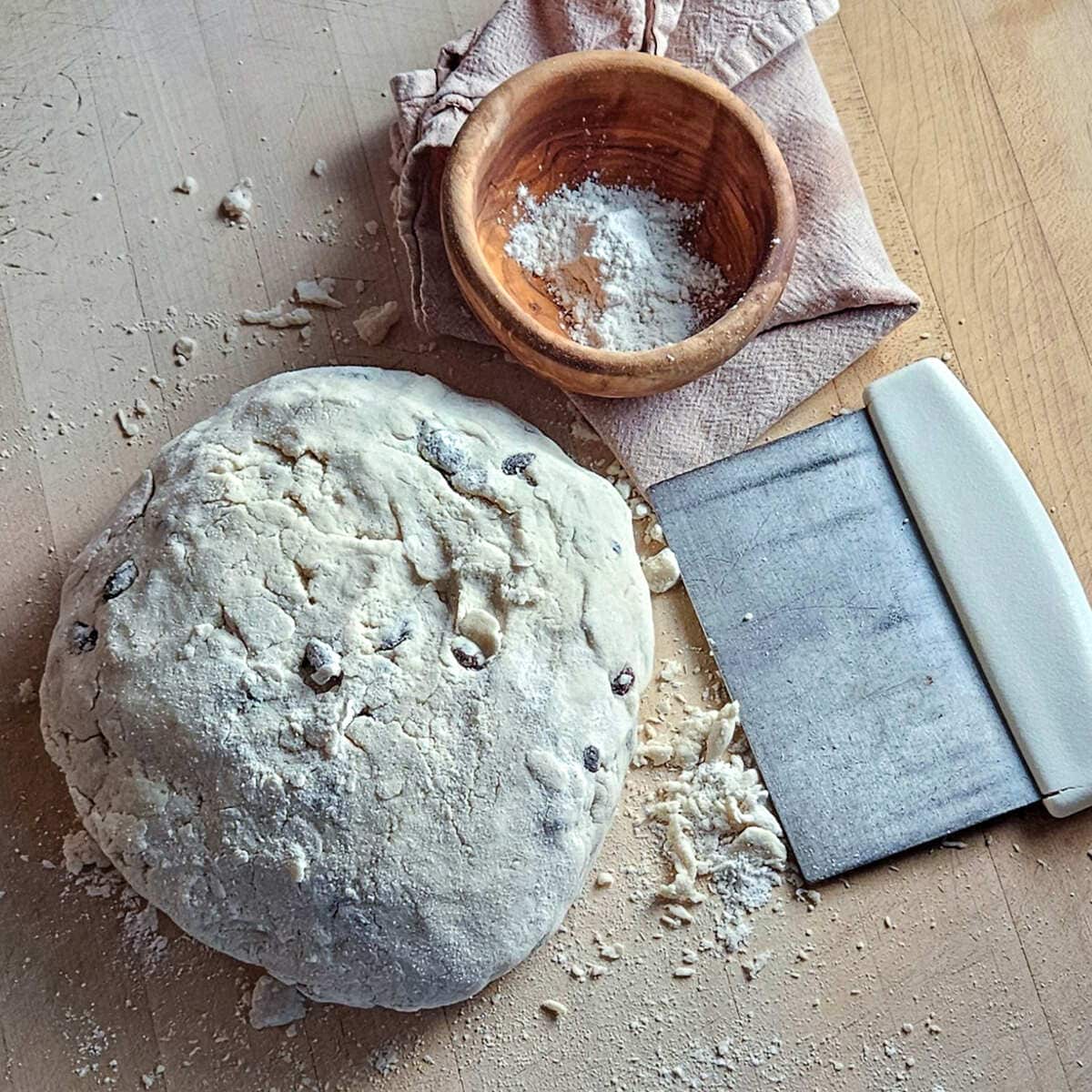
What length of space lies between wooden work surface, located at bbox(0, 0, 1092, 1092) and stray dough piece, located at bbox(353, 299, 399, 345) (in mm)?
17

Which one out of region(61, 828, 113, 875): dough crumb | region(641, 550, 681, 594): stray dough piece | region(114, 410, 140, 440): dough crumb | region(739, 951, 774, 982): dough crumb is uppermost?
region(114, 410, 140, 440): dough crumb

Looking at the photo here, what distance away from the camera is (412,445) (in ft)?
3.81

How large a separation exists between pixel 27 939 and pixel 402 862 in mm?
442

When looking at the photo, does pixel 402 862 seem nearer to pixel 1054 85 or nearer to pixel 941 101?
pixel 941 101

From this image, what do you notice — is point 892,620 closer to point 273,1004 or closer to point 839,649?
point 839,649

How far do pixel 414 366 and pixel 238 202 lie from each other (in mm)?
288

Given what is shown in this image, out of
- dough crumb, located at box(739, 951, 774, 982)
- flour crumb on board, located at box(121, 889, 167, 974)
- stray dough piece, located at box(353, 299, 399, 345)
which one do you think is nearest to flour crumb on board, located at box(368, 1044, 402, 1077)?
flour crumb on board, located at box(121, 889, 167, 974)

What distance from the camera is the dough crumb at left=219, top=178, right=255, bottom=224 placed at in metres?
1.40

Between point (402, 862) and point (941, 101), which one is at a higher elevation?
point (941, 101)

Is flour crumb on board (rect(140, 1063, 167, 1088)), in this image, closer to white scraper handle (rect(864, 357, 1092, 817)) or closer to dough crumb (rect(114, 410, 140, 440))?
dough crumb (rect(114, 410, 140, 440))

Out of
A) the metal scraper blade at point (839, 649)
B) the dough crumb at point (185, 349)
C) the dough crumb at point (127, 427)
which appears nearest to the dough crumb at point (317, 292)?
the dough crumb at point (185, 349)

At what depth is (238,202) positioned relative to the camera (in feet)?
4.60

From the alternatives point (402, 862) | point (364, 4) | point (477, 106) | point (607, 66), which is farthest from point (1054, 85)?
point (402, 862)

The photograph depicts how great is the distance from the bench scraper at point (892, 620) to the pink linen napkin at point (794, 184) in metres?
0.05
